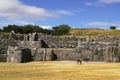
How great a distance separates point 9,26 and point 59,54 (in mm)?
75900

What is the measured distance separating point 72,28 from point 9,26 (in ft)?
127

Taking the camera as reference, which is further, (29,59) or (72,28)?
(72,28)

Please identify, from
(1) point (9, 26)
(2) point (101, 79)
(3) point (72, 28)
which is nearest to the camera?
(2) point (101, 79)

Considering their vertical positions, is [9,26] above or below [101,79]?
above

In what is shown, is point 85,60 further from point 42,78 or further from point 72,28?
point 72,28

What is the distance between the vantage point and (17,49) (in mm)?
35750

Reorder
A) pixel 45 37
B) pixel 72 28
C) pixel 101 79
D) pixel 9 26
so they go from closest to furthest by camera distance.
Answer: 1. pixel 101 79
2. pixel 45 37
3. pixel 9 26
4. pixel 72 28

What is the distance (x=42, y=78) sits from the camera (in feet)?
67.7

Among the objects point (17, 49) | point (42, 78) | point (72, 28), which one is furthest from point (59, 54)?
point (72, 28)

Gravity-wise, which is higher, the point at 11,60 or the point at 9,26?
the point at 9,26

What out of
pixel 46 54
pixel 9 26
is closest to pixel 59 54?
pixel 46 54

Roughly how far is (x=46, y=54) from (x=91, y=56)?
4901mm

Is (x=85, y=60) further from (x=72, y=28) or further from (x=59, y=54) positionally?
(x=72, y=28)

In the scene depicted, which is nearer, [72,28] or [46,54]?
[46,54]
